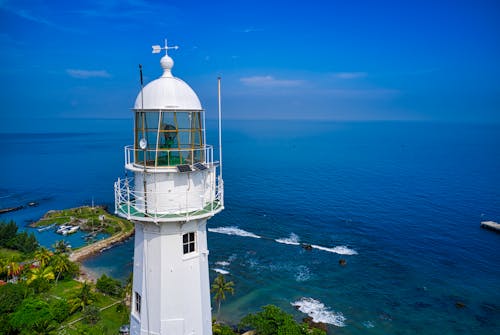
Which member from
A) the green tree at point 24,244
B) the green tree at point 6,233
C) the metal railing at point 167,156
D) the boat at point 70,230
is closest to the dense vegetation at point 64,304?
the green tree at point 24,244

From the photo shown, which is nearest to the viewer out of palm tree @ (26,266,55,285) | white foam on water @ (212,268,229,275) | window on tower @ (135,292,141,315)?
window on tower @ (135,292,141,315)

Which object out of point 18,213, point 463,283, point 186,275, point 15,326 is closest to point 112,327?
point 15,326

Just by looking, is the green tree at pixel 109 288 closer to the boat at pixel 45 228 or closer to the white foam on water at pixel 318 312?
the white foam on water at pixel 318 312

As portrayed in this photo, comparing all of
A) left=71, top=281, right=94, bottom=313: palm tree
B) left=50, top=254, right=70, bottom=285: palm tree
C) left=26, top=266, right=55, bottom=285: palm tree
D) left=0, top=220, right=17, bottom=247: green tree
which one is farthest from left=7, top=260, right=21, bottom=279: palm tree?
left=0, top=220, right=17, bottom=247: green tree

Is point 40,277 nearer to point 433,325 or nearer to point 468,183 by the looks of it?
point 433,325

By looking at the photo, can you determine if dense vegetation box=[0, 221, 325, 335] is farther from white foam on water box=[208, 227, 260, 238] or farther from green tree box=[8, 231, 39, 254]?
white foam on water box=[208, 227, 260, 238]
